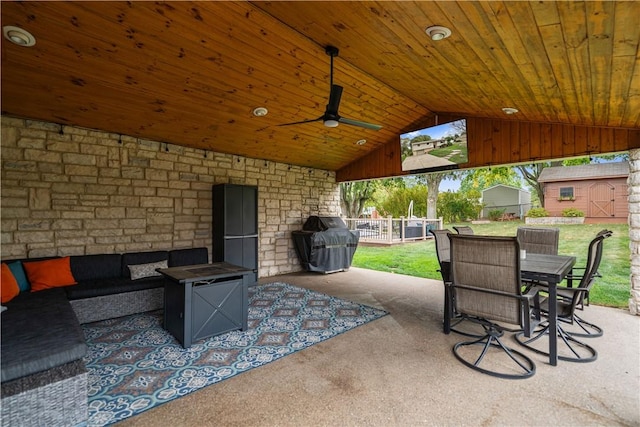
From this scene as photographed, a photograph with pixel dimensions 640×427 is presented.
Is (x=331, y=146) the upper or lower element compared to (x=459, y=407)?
upper

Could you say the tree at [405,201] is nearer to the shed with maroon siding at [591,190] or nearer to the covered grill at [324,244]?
the shed with maroon siding at [591,190]

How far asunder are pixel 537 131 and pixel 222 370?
533 centimetres

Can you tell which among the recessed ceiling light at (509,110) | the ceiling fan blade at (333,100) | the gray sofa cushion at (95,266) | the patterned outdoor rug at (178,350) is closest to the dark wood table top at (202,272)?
the patterned outdoor rug at (178,350)

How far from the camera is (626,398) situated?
2.17 meters

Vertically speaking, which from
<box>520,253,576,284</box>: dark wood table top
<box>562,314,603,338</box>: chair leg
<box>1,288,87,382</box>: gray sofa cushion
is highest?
<box>520,253,576,284</box>: dark wood table top

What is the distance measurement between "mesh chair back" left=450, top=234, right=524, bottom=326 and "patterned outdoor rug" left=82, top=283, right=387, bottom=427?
1395 millimetres

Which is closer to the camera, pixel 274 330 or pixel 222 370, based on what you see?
pixel 222 370

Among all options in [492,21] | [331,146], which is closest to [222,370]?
[492,21]

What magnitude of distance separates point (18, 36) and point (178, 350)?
3.16 metres

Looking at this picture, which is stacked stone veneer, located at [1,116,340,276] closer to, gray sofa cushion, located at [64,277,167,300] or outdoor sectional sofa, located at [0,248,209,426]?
outdoor sectional sofa, located at [0,248,209,426]

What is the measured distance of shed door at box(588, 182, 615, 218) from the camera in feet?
18.1

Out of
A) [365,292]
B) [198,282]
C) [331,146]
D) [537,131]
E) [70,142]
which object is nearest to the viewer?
[198,282]

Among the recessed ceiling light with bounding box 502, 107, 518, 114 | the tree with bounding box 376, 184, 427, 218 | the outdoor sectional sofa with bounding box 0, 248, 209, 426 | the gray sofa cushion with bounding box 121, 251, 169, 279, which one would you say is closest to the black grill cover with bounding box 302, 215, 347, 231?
the gray sofa cushion with bounding box 121, 251, 169, 279

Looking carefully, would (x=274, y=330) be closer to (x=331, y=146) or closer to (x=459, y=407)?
(x=459, y=407)
